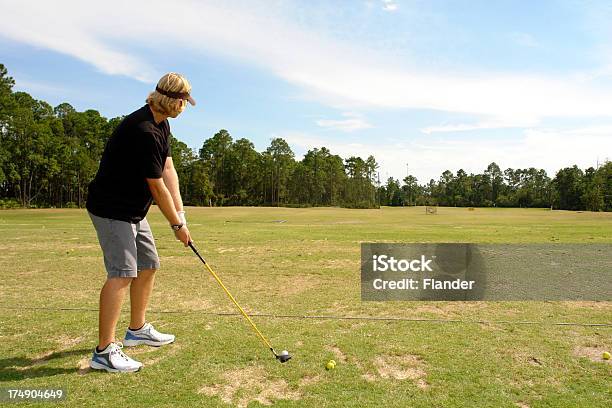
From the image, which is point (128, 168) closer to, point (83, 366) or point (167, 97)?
point (167, 97)

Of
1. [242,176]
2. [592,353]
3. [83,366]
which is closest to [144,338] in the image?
[83,366]

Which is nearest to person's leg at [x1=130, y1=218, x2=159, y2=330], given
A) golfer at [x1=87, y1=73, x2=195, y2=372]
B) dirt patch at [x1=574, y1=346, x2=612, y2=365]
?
golfer at [x1=87, y1=73, x2=195, y2=372]

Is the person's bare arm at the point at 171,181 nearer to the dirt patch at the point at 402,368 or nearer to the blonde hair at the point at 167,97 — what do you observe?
the blonde hair at the point at 167,97

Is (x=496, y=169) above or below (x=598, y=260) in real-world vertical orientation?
above

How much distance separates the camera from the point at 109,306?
414 centimetres

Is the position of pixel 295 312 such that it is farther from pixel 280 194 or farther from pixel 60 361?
pixel 280 194

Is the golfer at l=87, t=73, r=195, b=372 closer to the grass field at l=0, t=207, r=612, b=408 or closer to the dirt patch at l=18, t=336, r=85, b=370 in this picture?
the grass field at l=0, t=207, r=612, b=408

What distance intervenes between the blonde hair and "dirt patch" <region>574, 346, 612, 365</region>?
457cm

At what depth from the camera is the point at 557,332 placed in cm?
532

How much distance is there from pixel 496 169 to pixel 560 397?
149 meters

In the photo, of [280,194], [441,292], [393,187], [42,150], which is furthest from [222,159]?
[441,292]

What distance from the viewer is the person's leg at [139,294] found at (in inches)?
184

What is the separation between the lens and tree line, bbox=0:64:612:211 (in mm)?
67812

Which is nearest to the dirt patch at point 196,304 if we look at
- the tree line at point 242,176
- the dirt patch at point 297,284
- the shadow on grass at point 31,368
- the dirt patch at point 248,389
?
the dirt patch at point 297,284
